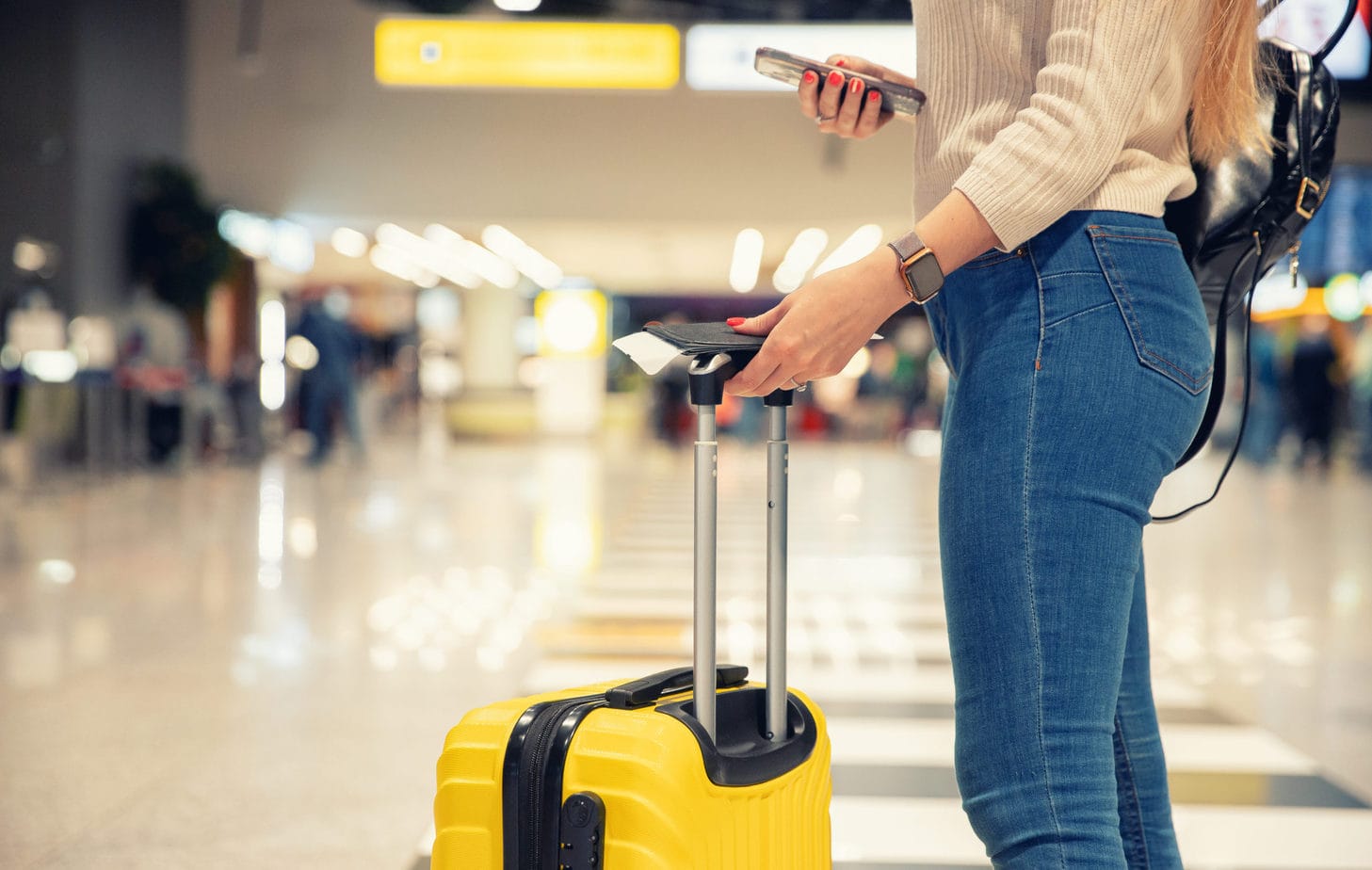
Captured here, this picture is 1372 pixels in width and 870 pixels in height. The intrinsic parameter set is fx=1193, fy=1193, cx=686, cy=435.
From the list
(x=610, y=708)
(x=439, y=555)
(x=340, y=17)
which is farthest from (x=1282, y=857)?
(x=340, y=17)

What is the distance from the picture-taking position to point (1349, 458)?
48.1ft

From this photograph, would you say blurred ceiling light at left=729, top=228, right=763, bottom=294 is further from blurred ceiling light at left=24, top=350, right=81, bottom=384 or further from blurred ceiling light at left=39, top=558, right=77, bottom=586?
blurred ceiling light at left=39, top=558, right=77, bottom=586

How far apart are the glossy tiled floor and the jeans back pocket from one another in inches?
11.4

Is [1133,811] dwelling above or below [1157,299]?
below

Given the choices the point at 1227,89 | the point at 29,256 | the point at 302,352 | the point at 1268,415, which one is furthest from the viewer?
the point at 1268,415

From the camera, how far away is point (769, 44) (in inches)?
357

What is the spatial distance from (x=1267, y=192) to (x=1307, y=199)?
0.06m

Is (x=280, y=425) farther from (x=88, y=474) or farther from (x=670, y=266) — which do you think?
(x=670, y=266)

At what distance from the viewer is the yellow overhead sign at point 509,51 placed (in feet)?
28.7

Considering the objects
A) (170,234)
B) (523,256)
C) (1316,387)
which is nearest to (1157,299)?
(170,234)

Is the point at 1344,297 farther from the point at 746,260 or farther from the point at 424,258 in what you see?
the point at 424,258

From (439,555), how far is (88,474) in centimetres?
502

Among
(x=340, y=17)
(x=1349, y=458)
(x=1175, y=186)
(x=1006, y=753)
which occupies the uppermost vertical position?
(x=340, y=17)

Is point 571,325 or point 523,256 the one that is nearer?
point 523,256
